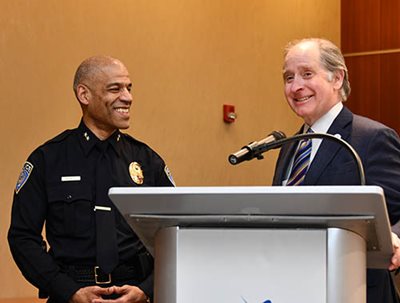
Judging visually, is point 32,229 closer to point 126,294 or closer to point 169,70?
point 126,294

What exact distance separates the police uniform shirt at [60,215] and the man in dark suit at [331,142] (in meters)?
0.72

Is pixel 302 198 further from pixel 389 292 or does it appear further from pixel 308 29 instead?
pixel 308 29

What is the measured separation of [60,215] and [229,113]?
3.77 metres

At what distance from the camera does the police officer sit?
2.80 meters

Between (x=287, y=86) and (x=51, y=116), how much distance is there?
8.21ft

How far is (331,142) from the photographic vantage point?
2.35 meters

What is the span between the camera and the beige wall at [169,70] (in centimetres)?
453

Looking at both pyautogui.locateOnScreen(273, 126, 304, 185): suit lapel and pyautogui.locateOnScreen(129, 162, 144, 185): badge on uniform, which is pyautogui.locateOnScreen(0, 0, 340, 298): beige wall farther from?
pyautogui.locateOnScreen(273, 126, 304, 185): suit lapel

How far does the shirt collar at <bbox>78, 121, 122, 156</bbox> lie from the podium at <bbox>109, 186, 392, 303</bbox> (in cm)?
129

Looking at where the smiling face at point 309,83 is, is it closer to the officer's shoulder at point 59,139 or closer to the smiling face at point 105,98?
the smiling face at point 105,98

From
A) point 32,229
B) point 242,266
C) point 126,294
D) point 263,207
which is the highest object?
point 263,207

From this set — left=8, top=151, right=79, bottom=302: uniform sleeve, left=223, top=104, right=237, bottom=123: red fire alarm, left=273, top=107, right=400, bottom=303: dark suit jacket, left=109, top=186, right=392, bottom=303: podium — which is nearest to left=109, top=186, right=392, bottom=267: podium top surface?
left=109, top=186, right=392, bottom=303: podium

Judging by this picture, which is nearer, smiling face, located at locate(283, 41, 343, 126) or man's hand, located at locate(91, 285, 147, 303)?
smiling face, located at locate(283, 41, 343, 126)

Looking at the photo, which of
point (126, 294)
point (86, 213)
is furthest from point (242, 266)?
point (86, 213)
